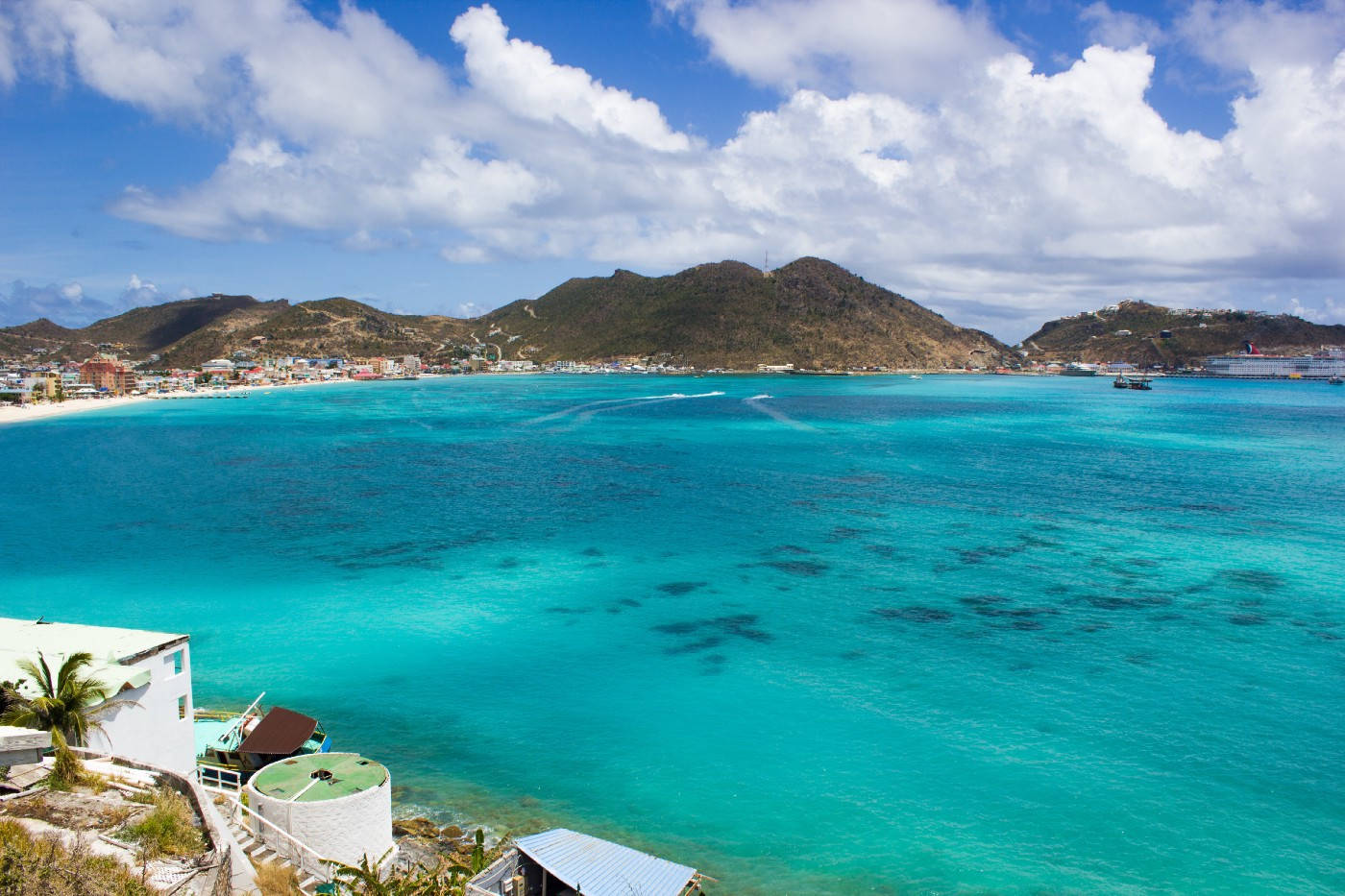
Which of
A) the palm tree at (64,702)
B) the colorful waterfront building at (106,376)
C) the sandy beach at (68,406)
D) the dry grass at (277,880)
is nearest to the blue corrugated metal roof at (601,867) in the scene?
the dry grass at (277,880)

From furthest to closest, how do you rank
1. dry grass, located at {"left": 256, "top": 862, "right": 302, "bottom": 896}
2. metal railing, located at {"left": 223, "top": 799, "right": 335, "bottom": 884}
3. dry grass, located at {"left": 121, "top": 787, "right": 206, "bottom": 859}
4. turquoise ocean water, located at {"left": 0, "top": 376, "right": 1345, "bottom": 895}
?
1. turquoise ocean water, located at {"left": 0, "top": 376, "right": 1345, "bottom": 895}
2. metal railing, located at {"left": 223, "top": 799, "right": 335, "bottom": 884}
3. dry grass, located at {"left": 256, "top": 862, "right": 302, "bottom": 896}
4. dry grass, located at {"left": 121, "top": 787, "right": 206, "bottom": 859}

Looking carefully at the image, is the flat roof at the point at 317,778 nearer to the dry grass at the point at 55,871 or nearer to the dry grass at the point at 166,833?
the dry grass at the point at 166,833

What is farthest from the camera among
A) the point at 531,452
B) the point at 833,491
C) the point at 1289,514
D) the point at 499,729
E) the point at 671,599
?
the point at 531,452

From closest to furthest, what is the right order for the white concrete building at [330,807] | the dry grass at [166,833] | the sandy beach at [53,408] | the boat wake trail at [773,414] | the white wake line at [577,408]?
the dry grass at [166,833] → the white concrete building at [330,807] → the boat wake trail at [773,414] → the white wake line at [577,408] → the sandy beach at [53,408]

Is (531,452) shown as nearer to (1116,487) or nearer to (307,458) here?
(307,458)

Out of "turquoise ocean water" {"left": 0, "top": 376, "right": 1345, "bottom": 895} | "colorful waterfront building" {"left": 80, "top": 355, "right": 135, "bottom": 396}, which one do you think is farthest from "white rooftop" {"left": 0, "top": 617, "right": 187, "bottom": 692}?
"colorful waterfront building" {"left": 80, "top": 355, "right": 135, "bottom": 396}

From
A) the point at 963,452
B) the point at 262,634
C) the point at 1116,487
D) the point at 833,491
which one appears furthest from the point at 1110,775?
the point at 963,452

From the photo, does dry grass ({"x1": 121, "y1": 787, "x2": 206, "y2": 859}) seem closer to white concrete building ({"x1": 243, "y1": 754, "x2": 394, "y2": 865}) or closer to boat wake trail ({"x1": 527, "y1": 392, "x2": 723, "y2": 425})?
white concrete building ({"x1": 243, "y1": 754, "x2": 394, "y2": 865})
